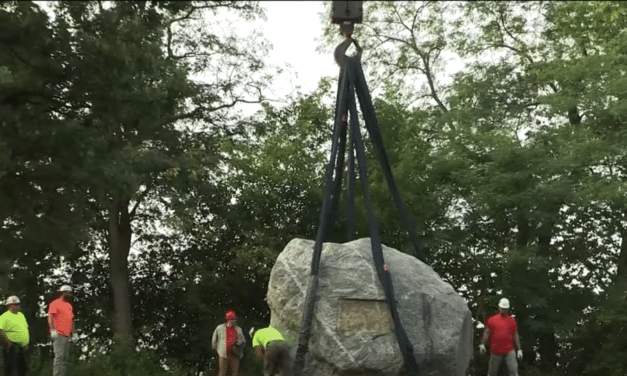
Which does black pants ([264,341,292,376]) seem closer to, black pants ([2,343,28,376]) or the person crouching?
the person crouching

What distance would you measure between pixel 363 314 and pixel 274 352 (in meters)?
1.13

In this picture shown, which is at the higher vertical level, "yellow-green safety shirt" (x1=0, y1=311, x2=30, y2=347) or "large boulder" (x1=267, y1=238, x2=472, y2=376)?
"yellow-green safety shirt" (x1=0, y1=311, x2=30, y2=347)

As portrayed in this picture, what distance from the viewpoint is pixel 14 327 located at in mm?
13852

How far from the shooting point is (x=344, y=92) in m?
11.5

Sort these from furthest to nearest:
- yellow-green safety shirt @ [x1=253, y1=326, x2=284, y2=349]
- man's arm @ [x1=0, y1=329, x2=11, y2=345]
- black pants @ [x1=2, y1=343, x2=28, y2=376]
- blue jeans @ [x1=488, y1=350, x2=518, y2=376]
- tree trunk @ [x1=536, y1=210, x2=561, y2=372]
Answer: tree trunk @ [x1=536, y1=210, x2=561, y2=372] < blue jeans @ [x1=488, y1=350, x2=518, y2=376] < black pants @ [x1=2, y1=343, x2=28, y2=376] < man's arm @ [x1=0, y1=329, x2=11, y2=345] < yellow-green safety shirt @ [x1=253, y1=326, x2=284, y2=349]

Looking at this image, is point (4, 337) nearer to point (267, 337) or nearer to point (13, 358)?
point (13, 358)

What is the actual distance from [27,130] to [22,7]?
1.32 m

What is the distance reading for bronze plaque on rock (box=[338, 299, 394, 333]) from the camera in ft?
37.0

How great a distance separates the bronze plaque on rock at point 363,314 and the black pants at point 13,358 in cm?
535

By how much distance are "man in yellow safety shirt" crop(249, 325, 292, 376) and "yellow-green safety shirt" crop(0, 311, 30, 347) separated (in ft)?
14.1

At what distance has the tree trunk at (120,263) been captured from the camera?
2167cm

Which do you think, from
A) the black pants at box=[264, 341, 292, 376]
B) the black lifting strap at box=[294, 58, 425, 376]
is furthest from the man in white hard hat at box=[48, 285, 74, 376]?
the black lifting strap at box=[294, 58, 425, 376]

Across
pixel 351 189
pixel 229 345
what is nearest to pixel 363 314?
pixel 351 189

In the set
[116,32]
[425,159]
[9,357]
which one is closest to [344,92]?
[116,32]
